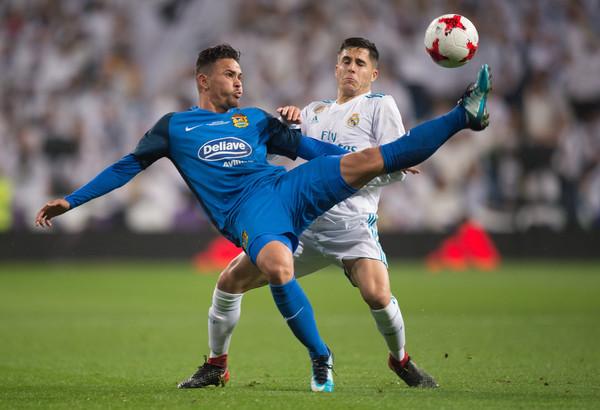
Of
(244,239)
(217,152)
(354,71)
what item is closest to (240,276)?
(244,239)

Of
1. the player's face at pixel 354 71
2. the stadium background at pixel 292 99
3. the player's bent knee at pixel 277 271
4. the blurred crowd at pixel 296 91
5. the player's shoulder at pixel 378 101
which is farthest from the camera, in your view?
the blurred crowd at pixel 296 91

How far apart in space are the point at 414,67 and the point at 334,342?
13.9 meters

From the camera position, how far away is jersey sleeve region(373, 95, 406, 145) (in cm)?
670

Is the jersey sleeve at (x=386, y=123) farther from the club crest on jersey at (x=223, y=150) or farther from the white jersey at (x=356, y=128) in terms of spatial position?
the club crest on jersey at (x=223, y=150)

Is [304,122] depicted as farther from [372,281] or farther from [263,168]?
[372,281]

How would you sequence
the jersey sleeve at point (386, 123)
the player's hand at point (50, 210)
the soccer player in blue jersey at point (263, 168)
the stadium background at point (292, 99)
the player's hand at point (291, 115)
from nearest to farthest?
the soccer player in blue jersey at point (263, 168) → the player's hand at point (50, 210) → the player's hand at point (291, 115) → the jersey sleeve at point (386, 123) → the stadium background at point (292, 99)

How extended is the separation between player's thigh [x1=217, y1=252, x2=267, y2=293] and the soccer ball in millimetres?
1812

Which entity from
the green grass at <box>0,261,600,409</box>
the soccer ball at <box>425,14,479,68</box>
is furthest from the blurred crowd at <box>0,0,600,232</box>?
the soccer ball at <box>425,14,479,68</box>

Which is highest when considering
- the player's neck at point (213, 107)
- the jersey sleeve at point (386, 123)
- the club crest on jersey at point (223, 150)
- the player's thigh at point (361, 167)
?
the player's neck at point (213, 107)

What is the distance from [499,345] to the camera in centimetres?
905

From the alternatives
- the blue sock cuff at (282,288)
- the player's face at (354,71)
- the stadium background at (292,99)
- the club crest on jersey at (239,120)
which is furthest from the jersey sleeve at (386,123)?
the stadium background at (292,99)

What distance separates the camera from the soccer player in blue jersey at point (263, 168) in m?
5.78

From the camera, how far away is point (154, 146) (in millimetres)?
6234

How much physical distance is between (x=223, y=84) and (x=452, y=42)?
1.50 m
